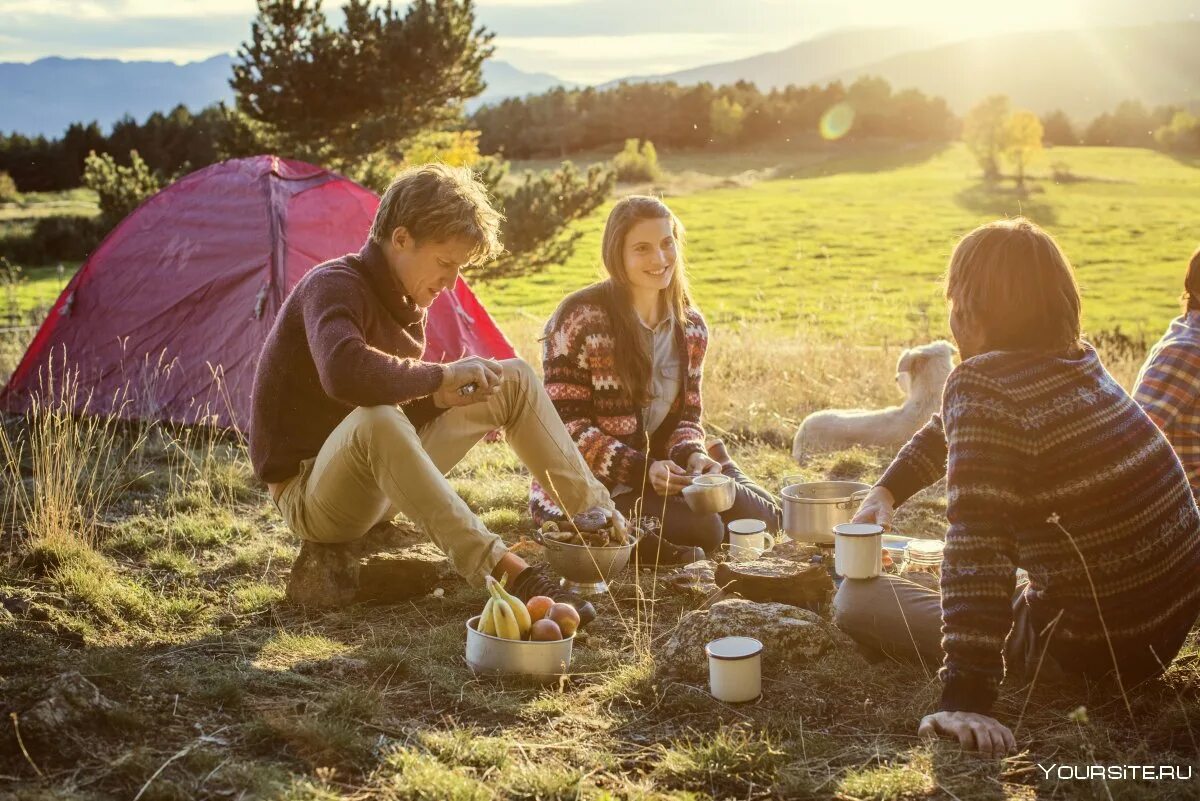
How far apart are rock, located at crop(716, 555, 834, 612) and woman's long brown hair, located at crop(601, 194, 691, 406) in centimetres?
116

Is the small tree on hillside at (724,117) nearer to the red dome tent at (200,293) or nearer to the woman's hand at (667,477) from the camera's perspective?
the red dome tent at (200,293)

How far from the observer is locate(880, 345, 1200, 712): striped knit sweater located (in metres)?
2.76

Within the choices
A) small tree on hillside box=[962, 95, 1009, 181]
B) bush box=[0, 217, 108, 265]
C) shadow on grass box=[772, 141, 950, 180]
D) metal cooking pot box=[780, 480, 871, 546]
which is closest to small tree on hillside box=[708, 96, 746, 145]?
shadow on grass box=[772, 141, 950, 180]

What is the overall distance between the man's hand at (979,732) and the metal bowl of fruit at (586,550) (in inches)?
60.2

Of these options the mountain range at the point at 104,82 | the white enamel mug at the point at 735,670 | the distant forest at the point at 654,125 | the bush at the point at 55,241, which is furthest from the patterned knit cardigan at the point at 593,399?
the mountain range at the point at 104,82

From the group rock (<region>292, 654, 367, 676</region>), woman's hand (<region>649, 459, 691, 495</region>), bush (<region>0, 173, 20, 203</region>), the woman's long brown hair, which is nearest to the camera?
rock (<region>292, 654, 367, 676</region>)

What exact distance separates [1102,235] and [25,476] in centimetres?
2862

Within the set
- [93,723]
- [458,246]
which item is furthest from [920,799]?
[458,246]

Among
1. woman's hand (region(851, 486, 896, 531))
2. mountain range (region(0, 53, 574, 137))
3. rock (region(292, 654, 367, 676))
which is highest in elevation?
mountain range (region(0, 53, 574, 137))

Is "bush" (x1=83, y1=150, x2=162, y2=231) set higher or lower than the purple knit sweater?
higher

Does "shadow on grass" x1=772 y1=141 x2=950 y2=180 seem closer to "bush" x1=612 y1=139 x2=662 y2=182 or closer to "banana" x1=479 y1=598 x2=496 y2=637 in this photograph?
"bush" x1=612 y1=139 x2=662 y2=182

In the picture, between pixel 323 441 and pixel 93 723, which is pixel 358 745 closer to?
pixel 93 723

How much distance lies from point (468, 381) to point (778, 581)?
1.32 metres

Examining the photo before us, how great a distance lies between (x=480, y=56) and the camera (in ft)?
46.8
